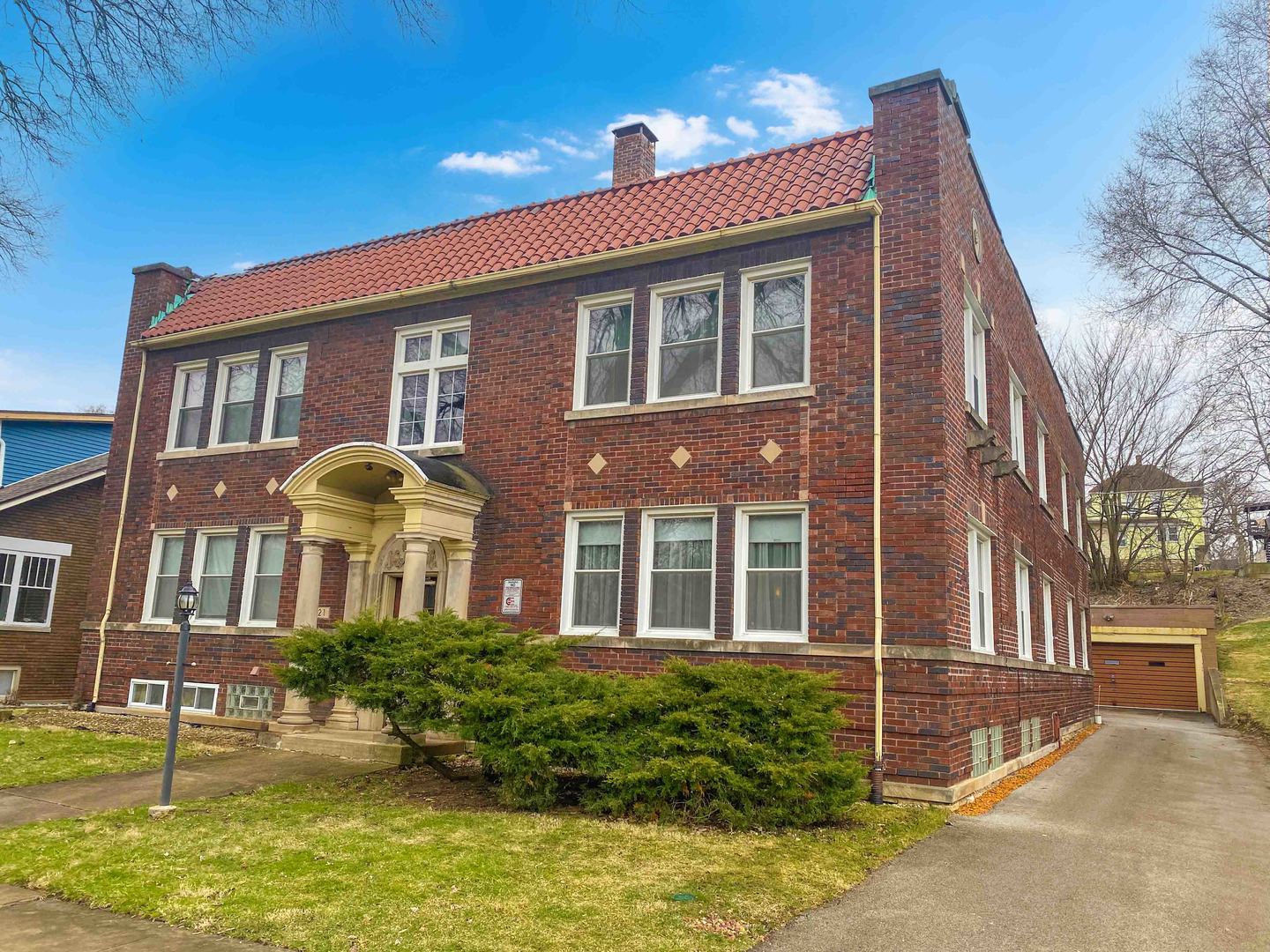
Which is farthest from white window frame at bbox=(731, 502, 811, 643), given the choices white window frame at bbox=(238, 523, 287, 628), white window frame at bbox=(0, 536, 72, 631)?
white window frame at bbox=(0, 536, 72, 631)

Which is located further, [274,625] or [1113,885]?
[274,625]

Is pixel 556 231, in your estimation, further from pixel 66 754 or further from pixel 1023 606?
pixel 66 754

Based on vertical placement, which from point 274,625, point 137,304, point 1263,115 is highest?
point 1263,115

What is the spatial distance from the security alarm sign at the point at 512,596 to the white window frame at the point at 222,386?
20.3 ft

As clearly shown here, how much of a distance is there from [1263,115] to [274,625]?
66.4ft

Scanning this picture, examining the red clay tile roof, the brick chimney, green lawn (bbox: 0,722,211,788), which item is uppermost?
the brick chimney

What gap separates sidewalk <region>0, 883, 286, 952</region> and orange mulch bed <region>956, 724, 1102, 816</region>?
23.5 ft

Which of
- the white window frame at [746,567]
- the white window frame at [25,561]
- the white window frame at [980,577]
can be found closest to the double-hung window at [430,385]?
the white window frame at [746,567]

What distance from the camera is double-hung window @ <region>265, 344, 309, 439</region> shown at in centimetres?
1510

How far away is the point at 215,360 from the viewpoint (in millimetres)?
16016

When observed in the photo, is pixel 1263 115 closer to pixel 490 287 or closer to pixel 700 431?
pixel 700 431

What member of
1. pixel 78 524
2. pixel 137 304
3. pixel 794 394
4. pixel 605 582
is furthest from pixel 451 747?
pixel 78 524

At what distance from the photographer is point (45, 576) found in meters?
19.0

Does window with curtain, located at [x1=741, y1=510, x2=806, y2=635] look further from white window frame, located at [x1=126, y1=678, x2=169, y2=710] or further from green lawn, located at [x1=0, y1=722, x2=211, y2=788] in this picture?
white window frame, located at [x1=126, y1=678, x2=169, y2=710]
